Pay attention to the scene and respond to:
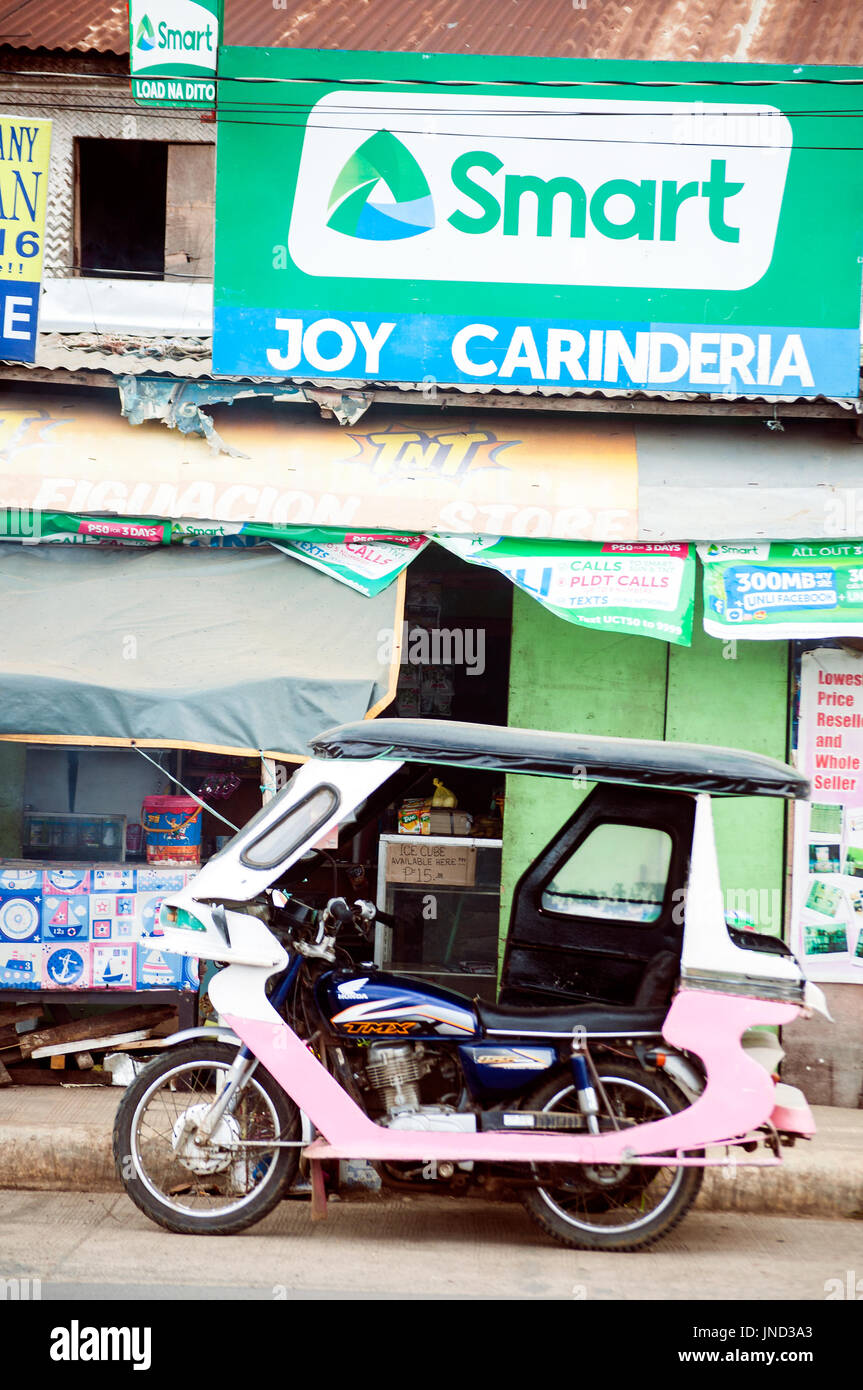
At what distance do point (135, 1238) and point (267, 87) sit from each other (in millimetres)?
6765

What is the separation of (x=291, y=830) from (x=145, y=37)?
597 centimetres

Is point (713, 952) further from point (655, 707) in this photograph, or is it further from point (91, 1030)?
point (91, 1030)

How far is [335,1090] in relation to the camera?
4.51m

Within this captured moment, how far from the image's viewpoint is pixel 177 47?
759cm

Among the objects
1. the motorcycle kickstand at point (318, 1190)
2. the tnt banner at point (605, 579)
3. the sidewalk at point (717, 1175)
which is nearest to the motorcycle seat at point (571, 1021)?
the motorcycle kickstand at point (318, 1190)

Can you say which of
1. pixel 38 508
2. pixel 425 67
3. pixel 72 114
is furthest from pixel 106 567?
pixel 72 114

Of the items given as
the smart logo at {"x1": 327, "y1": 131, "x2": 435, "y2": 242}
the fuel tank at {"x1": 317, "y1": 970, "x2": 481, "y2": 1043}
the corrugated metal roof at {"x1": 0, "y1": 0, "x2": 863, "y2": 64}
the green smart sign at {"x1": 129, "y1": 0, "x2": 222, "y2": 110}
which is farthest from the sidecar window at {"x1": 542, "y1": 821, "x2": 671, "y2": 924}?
the corrugated metal roof at {"x1": 0, "y1": 0, "x2": 863, "y2": 64}

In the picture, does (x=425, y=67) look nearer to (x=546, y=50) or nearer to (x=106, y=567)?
(x=546, y=50)

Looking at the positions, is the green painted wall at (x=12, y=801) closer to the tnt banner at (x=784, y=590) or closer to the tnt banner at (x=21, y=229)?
the tnt banner at (x=21, y=229)

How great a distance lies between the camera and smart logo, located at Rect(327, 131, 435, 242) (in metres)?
7.39

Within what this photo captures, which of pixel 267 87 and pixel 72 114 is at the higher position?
pixel 72 114

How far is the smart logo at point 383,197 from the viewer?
7.39 meters

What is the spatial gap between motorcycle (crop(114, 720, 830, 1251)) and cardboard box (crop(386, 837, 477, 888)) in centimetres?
276

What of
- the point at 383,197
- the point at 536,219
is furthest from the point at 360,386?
the point at 536,219
